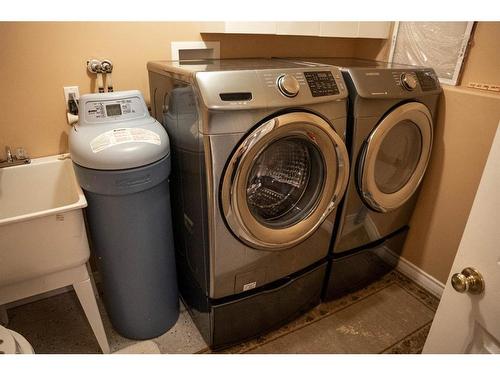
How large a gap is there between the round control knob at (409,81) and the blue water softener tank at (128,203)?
1.05m

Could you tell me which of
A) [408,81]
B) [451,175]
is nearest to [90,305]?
[408,81]

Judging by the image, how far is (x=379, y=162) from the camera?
1.59 meters

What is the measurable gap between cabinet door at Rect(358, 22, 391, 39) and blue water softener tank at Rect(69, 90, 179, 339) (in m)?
1.23

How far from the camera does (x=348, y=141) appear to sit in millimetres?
1424

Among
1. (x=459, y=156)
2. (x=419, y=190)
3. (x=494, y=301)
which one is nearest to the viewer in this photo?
(x=494, y=301)

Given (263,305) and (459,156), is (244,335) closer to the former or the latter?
(263,305)

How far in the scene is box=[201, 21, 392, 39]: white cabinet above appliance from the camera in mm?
1552

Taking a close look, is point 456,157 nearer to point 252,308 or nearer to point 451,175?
point 451,175

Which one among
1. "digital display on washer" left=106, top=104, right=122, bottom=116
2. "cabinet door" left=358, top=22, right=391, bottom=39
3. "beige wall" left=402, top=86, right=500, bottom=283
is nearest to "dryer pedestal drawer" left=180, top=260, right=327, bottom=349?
"beige wall" left=402, top=86, right=500, bottom=283

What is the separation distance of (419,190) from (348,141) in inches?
27.5

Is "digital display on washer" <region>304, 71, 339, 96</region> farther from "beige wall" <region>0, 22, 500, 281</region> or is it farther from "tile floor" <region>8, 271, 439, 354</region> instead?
"tile floor" <region>8, 271, 439, 354</region>

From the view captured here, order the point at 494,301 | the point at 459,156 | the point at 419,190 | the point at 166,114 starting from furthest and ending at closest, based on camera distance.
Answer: the point at 419,190 < the point at 459,156 < the point at 166,114 < the point at 494,301

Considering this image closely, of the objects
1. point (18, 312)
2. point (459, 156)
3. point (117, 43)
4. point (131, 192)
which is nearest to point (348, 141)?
point (459, 156)

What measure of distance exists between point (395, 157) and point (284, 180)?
611 mm
